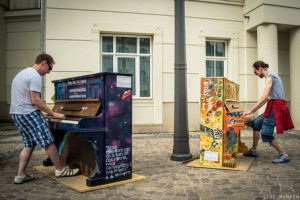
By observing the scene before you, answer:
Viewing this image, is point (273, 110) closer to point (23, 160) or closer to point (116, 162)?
point (116, 162)

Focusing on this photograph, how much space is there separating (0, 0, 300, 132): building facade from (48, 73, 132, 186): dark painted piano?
4.93 m

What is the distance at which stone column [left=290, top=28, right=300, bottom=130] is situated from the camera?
10008 mm

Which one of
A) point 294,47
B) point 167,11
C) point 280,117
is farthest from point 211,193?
point 294,47

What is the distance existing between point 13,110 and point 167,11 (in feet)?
23.3

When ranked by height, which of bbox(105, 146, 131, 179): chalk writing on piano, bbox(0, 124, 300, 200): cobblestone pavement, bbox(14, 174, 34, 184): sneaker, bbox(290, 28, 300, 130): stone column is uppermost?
bbox(290, 28, 300, 130): stone column

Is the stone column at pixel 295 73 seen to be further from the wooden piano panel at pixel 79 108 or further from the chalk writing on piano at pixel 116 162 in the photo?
the wooden piano panel at pixel 79 108

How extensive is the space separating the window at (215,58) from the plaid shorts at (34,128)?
24.5ft

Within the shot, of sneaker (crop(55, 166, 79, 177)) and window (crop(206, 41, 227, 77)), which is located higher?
window (crop(206, 41, 227, 77))

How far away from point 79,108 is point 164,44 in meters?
6.03

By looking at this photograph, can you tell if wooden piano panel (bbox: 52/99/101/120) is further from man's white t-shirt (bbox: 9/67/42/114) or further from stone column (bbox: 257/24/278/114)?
stone column (bbox: 257/24/278/114)

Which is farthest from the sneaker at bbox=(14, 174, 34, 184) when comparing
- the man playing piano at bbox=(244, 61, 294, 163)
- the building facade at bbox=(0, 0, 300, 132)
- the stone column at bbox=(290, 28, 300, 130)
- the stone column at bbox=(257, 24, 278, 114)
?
the stone column at bbox=(290, 28, 300, 130)

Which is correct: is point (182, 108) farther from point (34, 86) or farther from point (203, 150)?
point (34, 86)

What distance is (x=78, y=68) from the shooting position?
29.3ft

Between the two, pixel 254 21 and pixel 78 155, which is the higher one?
pixel 254 21
